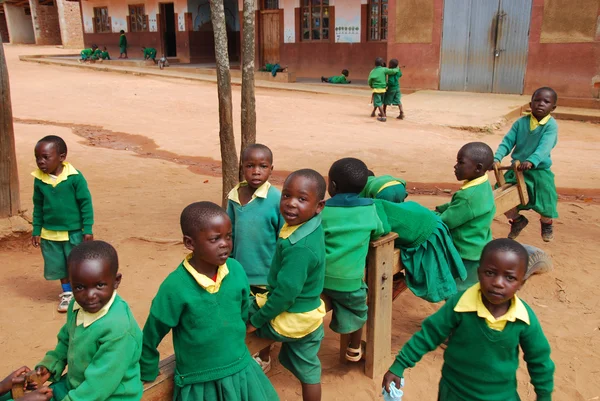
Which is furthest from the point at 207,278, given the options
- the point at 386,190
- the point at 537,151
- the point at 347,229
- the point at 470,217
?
the point at 537,151

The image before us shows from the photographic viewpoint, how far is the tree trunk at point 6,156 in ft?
16.7

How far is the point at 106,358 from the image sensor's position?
190 cm

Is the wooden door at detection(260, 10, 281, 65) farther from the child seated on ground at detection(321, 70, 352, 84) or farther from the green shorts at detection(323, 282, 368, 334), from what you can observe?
the green shorts at detection(323, 282, 368, 334)

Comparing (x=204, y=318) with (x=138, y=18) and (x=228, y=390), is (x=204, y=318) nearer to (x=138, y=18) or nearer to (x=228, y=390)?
(x=228, y=390)

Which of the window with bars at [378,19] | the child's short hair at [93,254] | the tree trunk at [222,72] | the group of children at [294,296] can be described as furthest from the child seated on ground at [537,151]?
the window with bars at [378,19]

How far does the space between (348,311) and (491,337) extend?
1095 mm

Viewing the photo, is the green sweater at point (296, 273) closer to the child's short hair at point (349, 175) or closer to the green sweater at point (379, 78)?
the child's short hair at point (349, 175)

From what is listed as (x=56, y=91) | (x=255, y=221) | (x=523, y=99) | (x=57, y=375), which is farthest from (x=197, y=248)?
(x=56, y=91)

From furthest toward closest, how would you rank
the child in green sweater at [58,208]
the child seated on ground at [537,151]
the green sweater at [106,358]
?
the child seated on ground at [537,151] < the child in green sweater at [58,208] < the green sweater at [106,358]

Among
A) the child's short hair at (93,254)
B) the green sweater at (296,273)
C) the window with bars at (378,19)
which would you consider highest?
the window with bars at (378,19)

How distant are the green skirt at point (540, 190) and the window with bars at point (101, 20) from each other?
25.9 m

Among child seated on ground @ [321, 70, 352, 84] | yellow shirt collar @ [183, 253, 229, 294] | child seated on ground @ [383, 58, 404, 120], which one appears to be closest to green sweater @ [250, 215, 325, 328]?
yellow shirt collar @ [183, 253, 229, 294]

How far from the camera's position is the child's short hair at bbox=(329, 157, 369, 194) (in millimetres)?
2857

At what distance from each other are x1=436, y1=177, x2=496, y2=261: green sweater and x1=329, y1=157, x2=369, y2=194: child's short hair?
2.65ft
